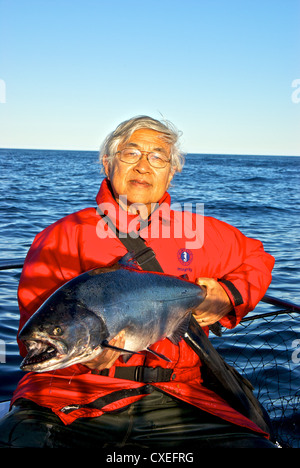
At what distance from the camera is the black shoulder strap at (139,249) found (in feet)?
11.1

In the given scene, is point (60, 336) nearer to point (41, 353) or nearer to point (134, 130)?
point (41, 353)

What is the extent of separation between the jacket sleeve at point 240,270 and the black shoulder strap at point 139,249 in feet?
1.92

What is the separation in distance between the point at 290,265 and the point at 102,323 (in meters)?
8.54

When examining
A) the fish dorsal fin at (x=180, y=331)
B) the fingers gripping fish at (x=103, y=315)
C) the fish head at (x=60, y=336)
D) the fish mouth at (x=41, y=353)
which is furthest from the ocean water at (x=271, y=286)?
the fish mouth at (x=41, y=353)

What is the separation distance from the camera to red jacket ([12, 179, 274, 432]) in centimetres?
306

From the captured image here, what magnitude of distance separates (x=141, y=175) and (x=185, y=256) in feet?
2.57

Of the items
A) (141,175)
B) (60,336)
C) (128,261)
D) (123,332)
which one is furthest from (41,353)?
(141,175)

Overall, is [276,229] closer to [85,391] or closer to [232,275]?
[232,275]

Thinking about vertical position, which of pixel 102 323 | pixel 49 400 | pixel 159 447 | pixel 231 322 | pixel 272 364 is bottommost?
pixel 272 364
